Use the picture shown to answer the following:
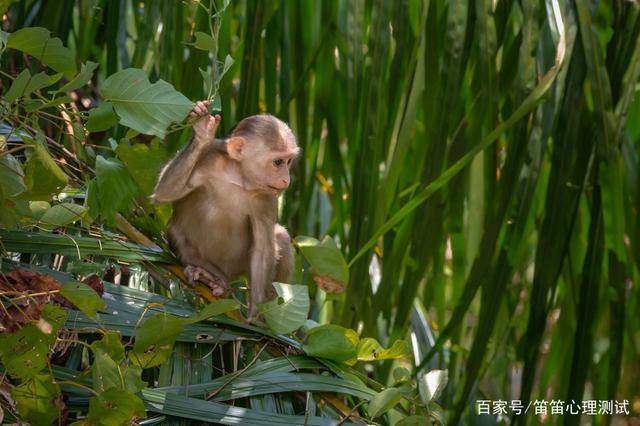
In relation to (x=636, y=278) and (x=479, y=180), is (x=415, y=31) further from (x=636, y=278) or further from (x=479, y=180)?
(x=636, y=278)

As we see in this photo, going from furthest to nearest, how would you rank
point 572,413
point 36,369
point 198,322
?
point 572,413, point 198,322, point 36,369

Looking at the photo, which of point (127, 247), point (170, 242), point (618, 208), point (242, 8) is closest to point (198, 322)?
point (127, 247)

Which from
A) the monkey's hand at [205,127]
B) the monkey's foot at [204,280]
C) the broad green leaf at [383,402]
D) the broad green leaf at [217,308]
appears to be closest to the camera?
the broad green leaf at [217,308]

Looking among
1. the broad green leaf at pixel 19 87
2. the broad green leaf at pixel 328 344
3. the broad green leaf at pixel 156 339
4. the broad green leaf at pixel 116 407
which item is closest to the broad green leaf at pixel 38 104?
the broad green leaf at pixel 19 87

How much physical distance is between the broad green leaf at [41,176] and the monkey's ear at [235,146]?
1.21 m

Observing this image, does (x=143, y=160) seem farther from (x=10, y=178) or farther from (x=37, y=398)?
(x=37, y=398)

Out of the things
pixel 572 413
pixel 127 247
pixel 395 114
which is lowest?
pixel 572 413

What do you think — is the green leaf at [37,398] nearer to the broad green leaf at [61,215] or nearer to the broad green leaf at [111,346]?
the broad green leaf at [111,346]

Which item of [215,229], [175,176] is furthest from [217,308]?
[215,229]

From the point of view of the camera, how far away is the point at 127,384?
1.98m

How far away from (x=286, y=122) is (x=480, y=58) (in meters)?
0.97

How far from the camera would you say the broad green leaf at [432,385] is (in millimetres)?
2410

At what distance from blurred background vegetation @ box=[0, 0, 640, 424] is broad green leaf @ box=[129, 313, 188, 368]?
590 millimetres

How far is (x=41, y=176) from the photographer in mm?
2123
